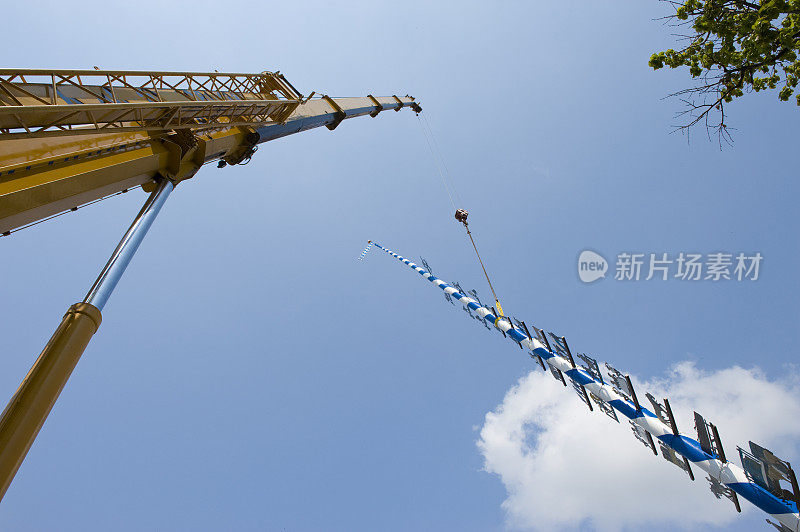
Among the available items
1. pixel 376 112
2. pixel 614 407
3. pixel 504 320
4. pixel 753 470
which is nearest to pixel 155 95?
pixel 504 320

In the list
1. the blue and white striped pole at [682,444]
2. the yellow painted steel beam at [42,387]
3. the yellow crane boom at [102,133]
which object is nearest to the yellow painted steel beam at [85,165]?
the yellow crane boom at [102,133]

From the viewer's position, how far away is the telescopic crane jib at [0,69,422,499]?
5.27 m

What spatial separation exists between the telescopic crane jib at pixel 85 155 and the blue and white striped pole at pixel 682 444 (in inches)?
408

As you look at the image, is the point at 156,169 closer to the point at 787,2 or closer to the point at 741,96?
the point at 787,2

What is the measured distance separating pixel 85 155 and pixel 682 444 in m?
13.3

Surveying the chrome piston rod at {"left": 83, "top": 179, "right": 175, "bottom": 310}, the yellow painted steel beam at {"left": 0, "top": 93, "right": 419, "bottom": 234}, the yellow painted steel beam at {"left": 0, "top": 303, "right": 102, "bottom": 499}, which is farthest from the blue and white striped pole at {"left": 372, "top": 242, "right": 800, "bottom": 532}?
the yellow painted steel beam at {"left": 0, "top": 93, "right": 419, "bottom": 234}

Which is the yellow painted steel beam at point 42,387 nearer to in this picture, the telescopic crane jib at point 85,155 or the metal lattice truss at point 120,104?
the telescopic crane jib at point 85,155

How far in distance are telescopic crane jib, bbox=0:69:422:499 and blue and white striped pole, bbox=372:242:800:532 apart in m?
10.4

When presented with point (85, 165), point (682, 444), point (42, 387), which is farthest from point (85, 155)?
point (682, 444)

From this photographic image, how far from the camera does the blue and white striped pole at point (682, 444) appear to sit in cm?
576

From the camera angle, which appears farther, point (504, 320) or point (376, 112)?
point (376, 112)

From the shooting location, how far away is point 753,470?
585cm

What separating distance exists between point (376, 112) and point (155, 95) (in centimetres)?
2007

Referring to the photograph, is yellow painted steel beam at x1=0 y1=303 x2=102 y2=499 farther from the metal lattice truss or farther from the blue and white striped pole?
the blue and white striped pole
